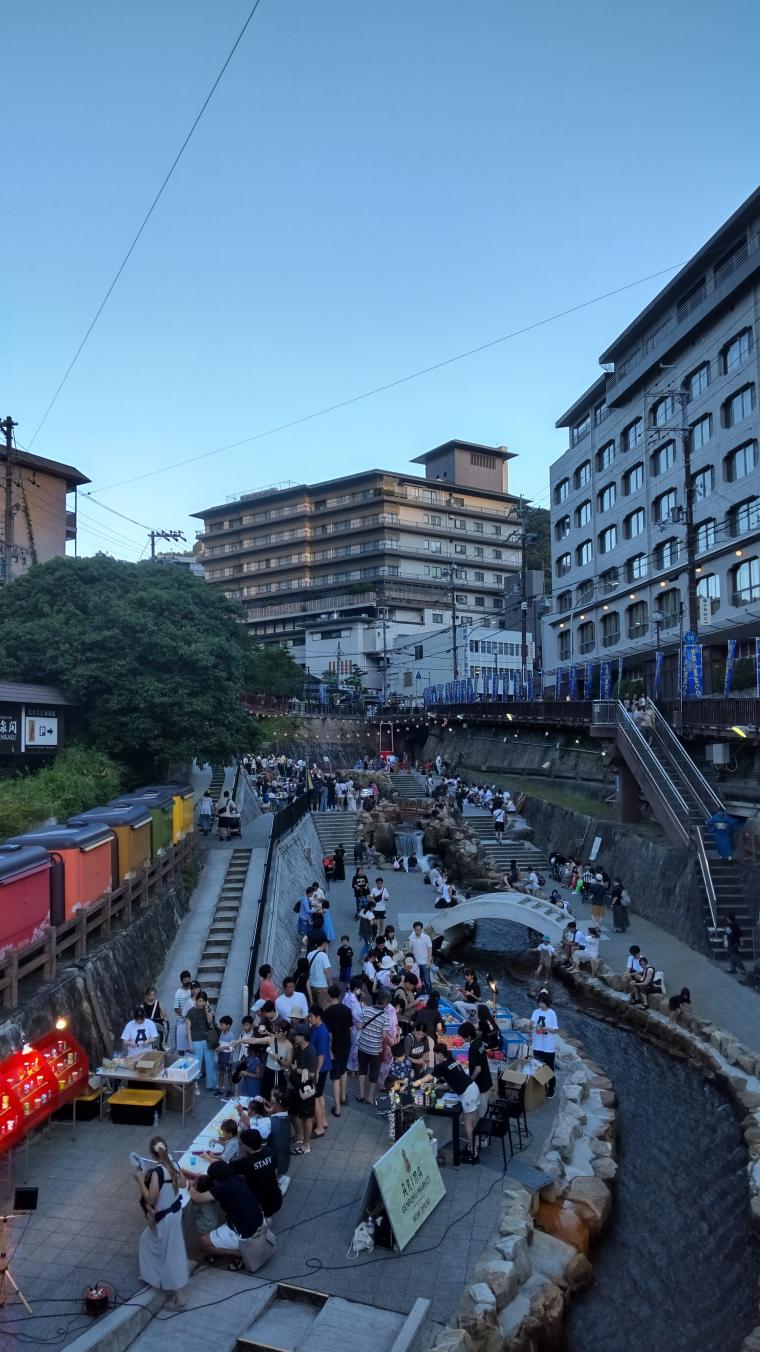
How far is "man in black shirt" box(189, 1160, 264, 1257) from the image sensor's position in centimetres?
809

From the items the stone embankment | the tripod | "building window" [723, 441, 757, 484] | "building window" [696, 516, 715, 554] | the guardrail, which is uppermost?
"building window" [723, 441, 757, 484]

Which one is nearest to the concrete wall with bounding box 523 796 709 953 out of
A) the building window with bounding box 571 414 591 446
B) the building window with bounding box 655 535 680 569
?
the building window with bounding box 655 535 680 569

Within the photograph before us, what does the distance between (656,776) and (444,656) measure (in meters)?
55.5

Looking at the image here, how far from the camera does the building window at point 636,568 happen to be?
41.6 meters

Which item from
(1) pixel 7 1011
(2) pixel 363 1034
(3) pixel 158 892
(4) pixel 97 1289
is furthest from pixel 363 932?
(4) pixel 97 1289

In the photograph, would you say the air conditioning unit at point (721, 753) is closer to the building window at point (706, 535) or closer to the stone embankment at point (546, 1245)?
the building window at point (706, 535)

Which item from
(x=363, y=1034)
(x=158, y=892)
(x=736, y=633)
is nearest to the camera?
(x=363, y=1034)

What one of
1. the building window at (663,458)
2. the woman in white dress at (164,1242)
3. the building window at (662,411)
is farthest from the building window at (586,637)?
the woman in white dress at (164,1242)

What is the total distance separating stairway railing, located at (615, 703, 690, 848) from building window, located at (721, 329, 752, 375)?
48.9ft

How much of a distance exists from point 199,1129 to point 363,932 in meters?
11.5

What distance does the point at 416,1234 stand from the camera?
879 cm

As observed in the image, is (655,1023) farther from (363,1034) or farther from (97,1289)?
(97,1289)

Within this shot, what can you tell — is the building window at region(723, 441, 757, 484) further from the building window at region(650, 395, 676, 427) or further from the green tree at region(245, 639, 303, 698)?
the green tree at region(245, 639, 303, 698)

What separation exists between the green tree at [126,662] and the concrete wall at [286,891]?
378 cm
